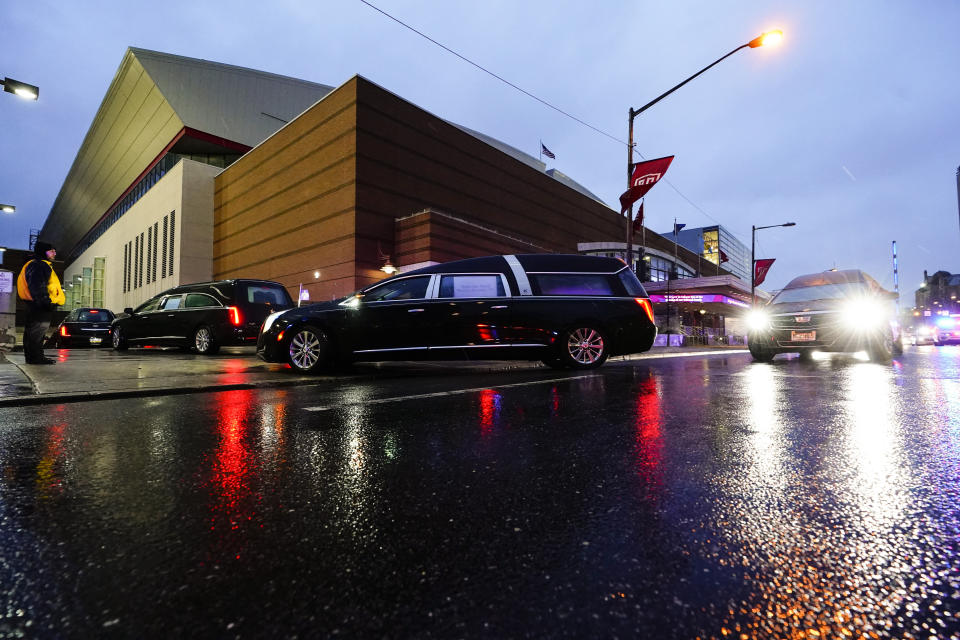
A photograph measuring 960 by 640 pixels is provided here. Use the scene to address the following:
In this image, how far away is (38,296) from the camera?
25.7 ft

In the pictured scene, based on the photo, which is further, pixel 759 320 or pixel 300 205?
pixel 300 205

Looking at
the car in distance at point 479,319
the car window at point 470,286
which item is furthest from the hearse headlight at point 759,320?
the car window at point 470,286

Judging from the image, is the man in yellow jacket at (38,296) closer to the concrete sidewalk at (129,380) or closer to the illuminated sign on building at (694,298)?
the concrete sidewalk at (129,380)

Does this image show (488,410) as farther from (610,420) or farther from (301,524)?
(301,524)

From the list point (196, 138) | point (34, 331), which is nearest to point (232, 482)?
point (34, 331)

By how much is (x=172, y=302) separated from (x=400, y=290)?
870 centimetres

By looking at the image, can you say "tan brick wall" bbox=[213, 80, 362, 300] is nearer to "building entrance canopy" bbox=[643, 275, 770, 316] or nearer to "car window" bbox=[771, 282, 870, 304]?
"car window" bbox=[771, 282, 870, 304]

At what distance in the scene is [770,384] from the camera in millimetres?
5961

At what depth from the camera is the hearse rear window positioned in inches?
313

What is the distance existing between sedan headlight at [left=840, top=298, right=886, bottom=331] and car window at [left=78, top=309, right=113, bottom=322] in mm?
21889

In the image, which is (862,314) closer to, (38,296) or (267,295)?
(267,295)

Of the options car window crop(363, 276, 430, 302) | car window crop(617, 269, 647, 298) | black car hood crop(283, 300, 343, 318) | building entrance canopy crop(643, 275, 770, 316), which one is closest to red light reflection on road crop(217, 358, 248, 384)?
black car hood crop(283, 300, 343, 318)

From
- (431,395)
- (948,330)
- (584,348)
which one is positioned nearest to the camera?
(431,395)

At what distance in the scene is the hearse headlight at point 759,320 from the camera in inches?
385
